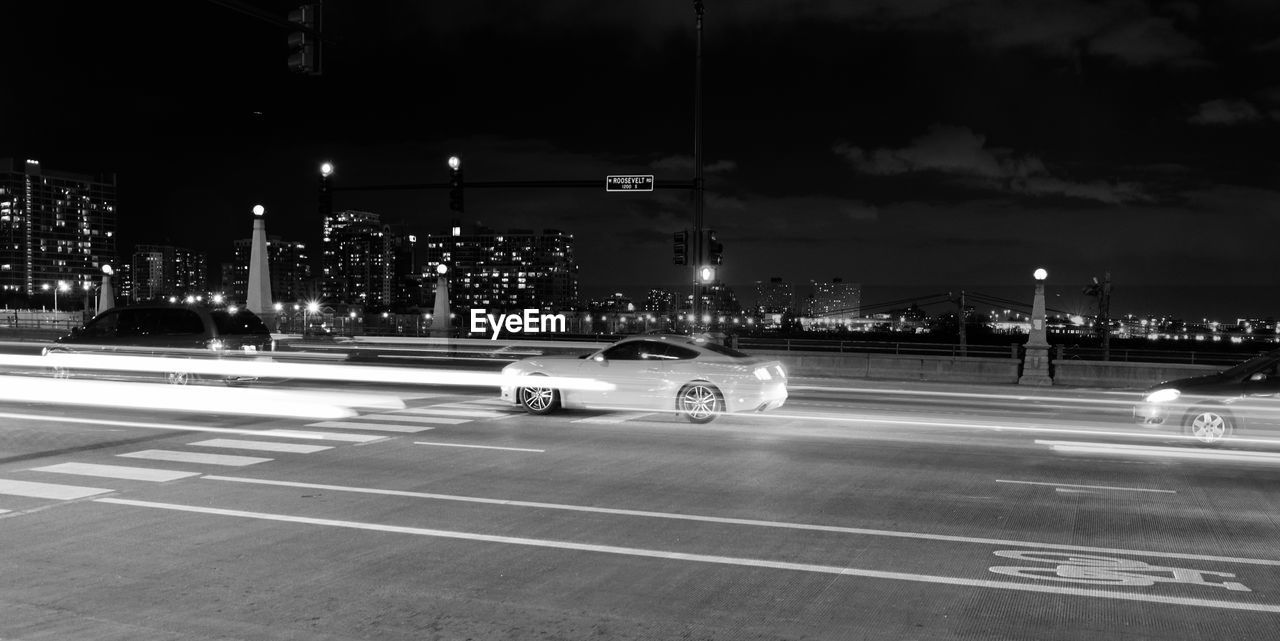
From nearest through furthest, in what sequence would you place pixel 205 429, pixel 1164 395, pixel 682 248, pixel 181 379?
pixel 1164 395, pixel 205 429, pixel 181 379, pixel 682 248

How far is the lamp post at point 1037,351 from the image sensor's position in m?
25.6

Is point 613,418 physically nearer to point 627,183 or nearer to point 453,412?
point 453,412

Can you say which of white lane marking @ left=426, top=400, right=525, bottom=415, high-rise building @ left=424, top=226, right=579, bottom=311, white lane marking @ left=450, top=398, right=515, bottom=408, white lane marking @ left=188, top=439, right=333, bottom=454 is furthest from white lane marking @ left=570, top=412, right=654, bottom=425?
high-rise building @ left=424, top=226, right=579, bottom=311

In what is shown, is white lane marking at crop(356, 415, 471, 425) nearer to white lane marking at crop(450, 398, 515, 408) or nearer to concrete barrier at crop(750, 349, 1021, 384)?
white lane marking at crop(450, 398, 515, 408)

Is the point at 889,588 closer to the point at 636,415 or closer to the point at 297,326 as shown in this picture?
the point at 636,415

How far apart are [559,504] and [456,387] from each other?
13652 millimetres

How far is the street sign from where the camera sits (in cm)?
2702

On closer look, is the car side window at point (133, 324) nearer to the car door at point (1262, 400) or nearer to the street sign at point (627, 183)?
the street sign at point (627, 183)

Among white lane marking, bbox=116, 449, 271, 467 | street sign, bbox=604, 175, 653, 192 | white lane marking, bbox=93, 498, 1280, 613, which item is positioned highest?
street sign, bbox=604, 175, 653, 192

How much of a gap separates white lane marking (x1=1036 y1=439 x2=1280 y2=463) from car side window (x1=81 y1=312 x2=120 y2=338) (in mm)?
19961

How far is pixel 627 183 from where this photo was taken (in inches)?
1075

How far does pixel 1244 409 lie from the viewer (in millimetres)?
13672

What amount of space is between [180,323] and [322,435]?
30.4 feet

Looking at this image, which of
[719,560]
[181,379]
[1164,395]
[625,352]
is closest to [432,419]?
[625,352]
